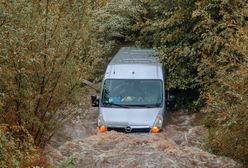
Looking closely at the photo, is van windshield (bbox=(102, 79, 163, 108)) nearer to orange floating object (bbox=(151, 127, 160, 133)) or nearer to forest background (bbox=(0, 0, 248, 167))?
orange floating object (bbox=(151, 127, 160, 133))

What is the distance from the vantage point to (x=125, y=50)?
54.3 feet

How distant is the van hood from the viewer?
1187 centimetres

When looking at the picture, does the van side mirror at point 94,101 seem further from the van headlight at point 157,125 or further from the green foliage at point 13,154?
the green foliage at point 13,154

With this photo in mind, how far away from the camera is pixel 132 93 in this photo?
41.8 ft

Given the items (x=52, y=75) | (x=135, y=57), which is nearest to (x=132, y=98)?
(x=135, y=57)

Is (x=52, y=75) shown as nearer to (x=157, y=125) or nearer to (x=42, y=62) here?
(x=42, y=62)

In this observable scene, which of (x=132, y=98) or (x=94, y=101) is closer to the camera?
(x=94, y=101)

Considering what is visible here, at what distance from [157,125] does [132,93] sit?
1244 mm

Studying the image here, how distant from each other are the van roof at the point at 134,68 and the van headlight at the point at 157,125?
139 cm

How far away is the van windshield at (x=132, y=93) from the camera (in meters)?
12.5

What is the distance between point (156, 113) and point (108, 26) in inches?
301

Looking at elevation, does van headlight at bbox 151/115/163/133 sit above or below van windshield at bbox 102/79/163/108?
below

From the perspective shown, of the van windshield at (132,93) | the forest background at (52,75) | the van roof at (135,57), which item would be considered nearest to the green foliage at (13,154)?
the forest background at (52,75)

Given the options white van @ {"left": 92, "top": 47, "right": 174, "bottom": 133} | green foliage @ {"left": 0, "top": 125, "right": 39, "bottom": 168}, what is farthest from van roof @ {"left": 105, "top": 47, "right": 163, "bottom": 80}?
green foliage @ {"left": 0, "top": 125, "right": 39, "bottom": 168}
